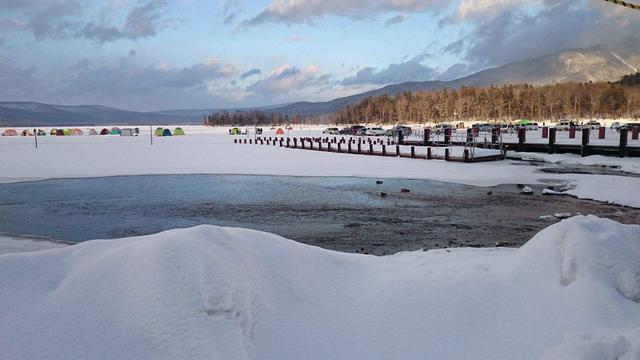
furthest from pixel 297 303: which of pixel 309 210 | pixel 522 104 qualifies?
pixel 522 104

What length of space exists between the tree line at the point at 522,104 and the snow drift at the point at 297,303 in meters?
131

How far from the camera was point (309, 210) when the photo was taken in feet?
46.3

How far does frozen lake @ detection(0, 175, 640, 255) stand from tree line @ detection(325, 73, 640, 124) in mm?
119771

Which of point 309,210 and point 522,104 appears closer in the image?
point 309,210

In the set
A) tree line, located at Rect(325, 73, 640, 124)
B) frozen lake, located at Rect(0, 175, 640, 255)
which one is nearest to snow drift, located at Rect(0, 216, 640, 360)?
frozen lake, located at Rect(0, 175, 640, 255)

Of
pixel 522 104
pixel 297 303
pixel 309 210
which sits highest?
pixel 522 104

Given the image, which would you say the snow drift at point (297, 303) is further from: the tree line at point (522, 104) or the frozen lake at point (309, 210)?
the tree line at point (522, 104)

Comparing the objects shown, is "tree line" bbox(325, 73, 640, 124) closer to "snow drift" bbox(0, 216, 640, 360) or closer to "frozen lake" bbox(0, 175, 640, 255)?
"frozen lake" bbox(0, 175, 640, 255)

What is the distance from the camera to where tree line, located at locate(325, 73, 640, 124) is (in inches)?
4988

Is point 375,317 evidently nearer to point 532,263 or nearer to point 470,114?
point 532,263

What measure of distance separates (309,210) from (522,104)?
13757cm

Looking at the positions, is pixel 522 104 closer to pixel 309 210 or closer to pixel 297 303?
pixel 309 210

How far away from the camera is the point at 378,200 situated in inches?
625

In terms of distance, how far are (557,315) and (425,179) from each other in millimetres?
16759
